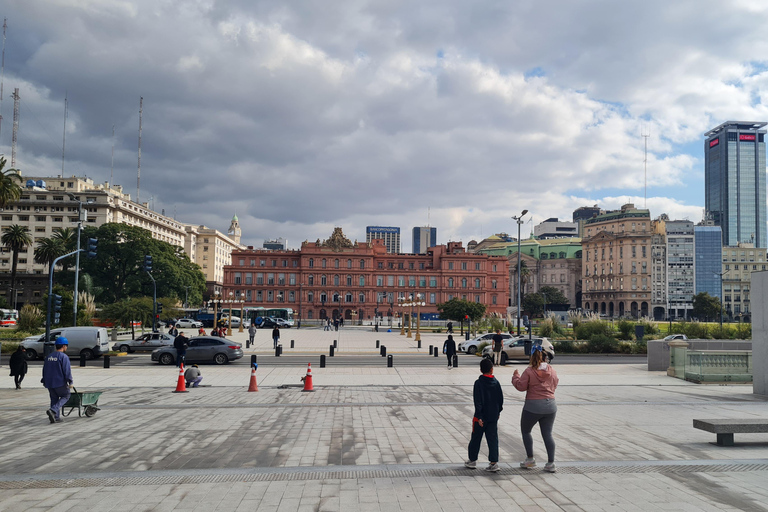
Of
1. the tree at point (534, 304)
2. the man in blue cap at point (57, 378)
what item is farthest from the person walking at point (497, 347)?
the tree at point (534, 304)

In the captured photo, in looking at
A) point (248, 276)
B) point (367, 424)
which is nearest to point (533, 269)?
point (248, 276)

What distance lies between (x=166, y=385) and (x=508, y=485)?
1432cm

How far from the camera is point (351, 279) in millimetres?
110062

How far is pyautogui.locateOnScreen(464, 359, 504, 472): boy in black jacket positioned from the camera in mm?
7957

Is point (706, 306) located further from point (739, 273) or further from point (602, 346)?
point (602, 346)

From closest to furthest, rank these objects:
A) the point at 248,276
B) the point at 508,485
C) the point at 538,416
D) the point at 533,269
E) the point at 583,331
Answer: the point at 508,485
the point at 538,416
the point at 583,331
the point at 248,276
the point at 533,269

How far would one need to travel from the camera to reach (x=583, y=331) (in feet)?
131

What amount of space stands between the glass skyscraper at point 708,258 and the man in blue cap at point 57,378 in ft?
558

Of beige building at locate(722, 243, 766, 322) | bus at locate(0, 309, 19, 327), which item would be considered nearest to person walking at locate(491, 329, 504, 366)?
bus at locate(0, 309, 19, 327)

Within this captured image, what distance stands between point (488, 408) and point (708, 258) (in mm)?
171458

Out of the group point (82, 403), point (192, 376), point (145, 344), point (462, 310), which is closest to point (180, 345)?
point (192, 376)

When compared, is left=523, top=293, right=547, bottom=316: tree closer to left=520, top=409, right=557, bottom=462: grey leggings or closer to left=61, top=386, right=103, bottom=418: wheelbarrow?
left=61, top=386, right=103, bottom=418: wheelbarrow

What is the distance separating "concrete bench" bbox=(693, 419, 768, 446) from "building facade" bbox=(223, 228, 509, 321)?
313ft

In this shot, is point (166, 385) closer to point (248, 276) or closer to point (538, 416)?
point (538, 416)
